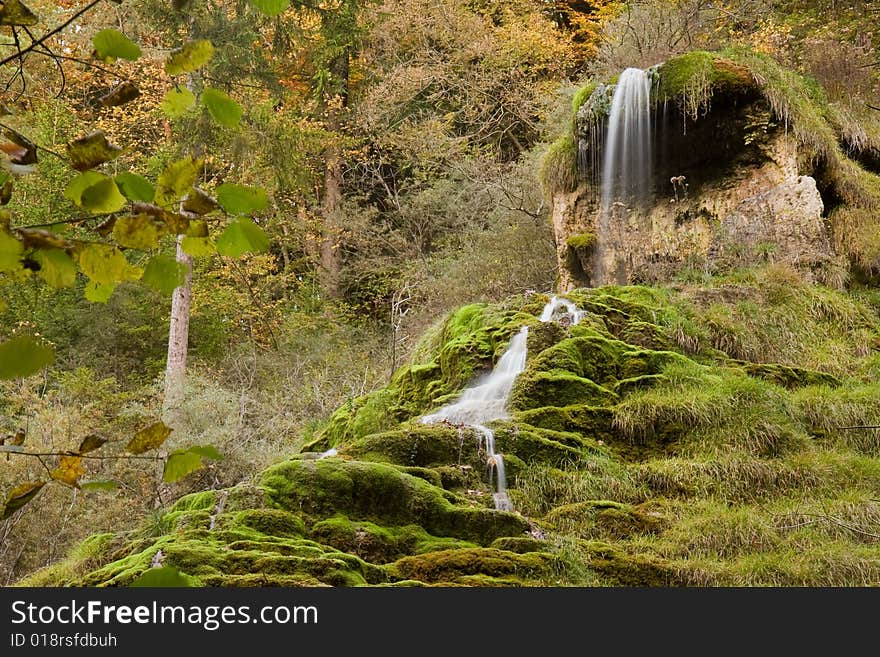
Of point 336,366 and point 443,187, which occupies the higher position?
point 443,187

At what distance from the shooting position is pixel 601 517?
599cm

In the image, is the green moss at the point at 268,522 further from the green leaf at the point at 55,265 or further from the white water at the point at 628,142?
the white water at the point at 628,142

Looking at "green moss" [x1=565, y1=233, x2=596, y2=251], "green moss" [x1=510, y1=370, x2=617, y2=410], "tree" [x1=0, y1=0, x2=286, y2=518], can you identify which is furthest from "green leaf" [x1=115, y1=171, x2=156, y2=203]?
"green moss" [x1=565, y1=233, x2=596, y2=251]

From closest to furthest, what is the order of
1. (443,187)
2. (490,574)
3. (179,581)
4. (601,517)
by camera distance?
1. (179,581)
2. (490,574)
3. (601,517)
4. (443,187)

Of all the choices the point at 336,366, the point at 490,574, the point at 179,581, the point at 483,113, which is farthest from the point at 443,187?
the point at 179,581

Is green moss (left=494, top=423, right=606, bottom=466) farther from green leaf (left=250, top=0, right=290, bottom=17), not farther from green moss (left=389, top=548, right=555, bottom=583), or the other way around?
green leaf (left=250, top=0, right=290, bottom=17)

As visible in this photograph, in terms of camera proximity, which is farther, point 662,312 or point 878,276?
point 878,276

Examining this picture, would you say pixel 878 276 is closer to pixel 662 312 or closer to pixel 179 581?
pixel 662 312

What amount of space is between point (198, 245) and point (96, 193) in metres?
0.18

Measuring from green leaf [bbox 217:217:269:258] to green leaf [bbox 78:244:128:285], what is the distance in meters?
0.15

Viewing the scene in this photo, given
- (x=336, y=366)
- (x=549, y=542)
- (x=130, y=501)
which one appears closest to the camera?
(x=549, y=542)

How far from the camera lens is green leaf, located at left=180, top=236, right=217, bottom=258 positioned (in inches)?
49.6

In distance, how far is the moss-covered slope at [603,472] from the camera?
483 cm

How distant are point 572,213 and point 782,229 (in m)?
3.19
